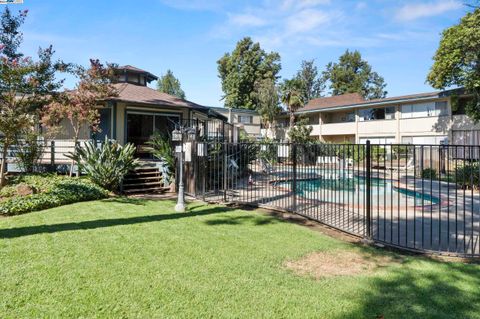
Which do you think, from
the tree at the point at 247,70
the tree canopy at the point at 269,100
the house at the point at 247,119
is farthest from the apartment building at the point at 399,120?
the tree at the point at 247,70

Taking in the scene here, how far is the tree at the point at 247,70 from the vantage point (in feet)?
157

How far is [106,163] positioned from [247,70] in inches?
1535

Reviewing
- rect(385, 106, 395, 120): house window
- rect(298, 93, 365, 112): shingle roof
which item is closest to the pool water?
rect(385, 106, 395, 120): house window

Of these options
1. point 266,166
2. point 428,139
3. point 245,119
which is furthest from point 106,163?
point 245,119

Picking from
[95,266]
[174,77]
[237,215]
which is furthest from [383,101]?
[174,77]

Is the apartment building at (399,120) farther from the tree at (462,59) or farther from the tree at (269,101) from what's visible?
the tree at (462,59)

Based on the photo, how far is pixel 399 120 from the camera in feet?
95.0

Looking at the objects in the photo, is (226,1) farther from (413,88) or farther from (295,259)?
(413,88)

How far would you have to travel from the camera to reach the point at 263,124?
139 feet

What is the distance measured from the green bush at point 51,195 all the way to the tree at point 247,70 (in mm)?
38060

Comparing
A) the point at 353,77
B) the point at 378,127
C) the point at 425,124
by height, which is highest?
the point at 353,77

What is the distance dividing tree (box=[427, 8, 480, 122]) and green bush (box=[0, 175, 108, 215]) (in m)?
21.2

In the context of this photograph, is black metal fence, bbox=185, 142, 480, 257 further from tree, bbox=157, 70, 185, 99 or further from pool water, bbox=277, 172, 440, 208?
tree, bbox=157, 70, 185, 99

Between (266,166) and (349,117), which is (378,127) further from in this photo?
(266,166)
